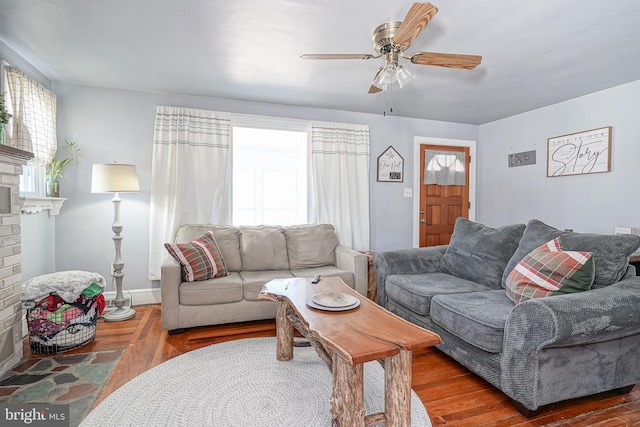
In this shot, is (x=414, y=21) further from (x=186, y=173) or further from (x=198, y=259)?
(x=186, y=173)

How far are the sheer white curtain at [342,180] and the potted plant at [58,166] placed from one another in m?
2.52

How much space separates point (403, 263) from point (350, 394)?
1.79 meters

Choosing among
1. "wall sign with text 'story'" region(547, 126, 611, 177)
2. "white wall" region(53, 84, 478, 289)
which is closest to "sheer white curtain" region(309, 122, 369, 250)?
"white wall" region(53, 84, 478, 289)

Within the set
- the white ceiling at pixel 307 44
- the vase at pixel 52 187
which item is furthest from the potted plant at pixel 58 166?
the white ceiling at pixel 307 44

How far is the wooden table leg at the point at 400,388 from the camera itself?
1.42 metres

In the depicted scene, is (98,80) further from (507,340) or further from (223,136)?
(507,340)

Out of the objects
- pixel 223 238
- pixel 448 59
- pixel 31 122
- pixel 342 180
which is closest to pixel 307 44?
pixel 448 59

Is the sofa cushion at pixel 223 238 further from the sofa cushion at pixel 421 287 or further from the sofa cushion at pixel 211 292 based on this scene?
the sofa cushion at pixel 421 287

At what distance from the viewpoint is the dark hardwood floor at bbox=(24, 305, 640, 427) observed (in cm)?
171

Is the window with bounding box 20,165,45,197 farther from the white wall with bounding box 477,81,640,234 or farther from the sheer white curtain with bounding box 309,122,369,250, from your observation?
the white wall with bounding box 477,81,640,234

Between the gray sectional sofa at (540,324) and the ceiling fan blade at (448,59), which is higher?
the ceiling fan blade at (448,59)

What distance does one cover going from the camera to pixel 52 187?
3025 millimetres

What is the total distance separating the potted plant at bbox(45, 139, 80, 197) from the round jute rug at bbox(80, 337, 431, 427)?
2120mm

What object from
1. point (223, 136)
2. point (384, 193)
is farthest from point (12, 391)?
point (384, 193)
